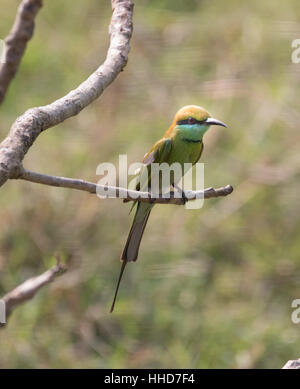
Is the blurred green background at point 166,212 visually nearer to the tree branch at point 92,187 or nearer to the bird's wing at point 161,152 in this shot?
the bird's wing at point 161,152

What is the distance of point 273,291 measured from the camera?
11.1 ft

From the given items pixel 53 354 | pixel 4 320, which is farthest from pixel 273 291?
pixel 4 320

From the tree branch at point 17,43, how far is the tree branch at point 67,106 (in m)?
0.42

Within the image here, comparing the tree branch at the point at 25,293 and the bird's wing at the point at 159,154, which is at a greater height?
the bird's wing at the point at 159,154

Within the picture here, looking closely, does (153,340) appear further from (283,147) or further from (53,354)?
(283,147)

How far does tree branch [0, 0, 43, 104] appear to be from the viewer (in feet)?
6.99

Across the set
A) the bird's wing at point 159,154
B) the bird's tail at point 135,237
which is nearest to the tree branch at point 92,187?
the bird's tail at point 135,237

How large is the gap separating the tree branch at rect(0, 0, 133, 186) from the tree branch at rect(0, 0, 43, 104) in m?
0.42

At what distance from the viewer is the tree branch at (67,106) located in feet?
4.22

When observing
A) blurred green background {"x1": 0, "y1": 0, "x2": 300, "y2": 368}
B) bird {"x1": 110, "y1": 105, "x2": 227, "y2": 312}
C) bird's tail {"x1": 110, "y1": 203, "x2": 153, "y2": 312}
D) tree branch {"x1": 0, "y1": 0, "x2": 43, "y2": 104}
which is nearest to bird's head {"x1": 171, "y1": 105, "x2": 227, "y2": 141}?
bird {"x1": 110, "y1": 105, "x2": 227, "y2": 312}

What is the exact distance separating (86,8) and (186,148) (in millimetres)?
2367

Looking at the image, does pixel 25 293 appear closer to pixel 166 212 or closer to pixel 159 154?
pixel 159 154

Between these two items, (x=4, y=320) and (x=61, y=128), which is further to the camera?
(x=61, y=128)

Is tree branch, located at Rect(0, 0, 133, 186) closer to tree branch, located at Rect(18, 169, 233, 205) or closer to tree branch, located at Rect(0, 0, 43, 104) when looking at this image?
tree branch, located at Rect(18, 169, 233, 205)
